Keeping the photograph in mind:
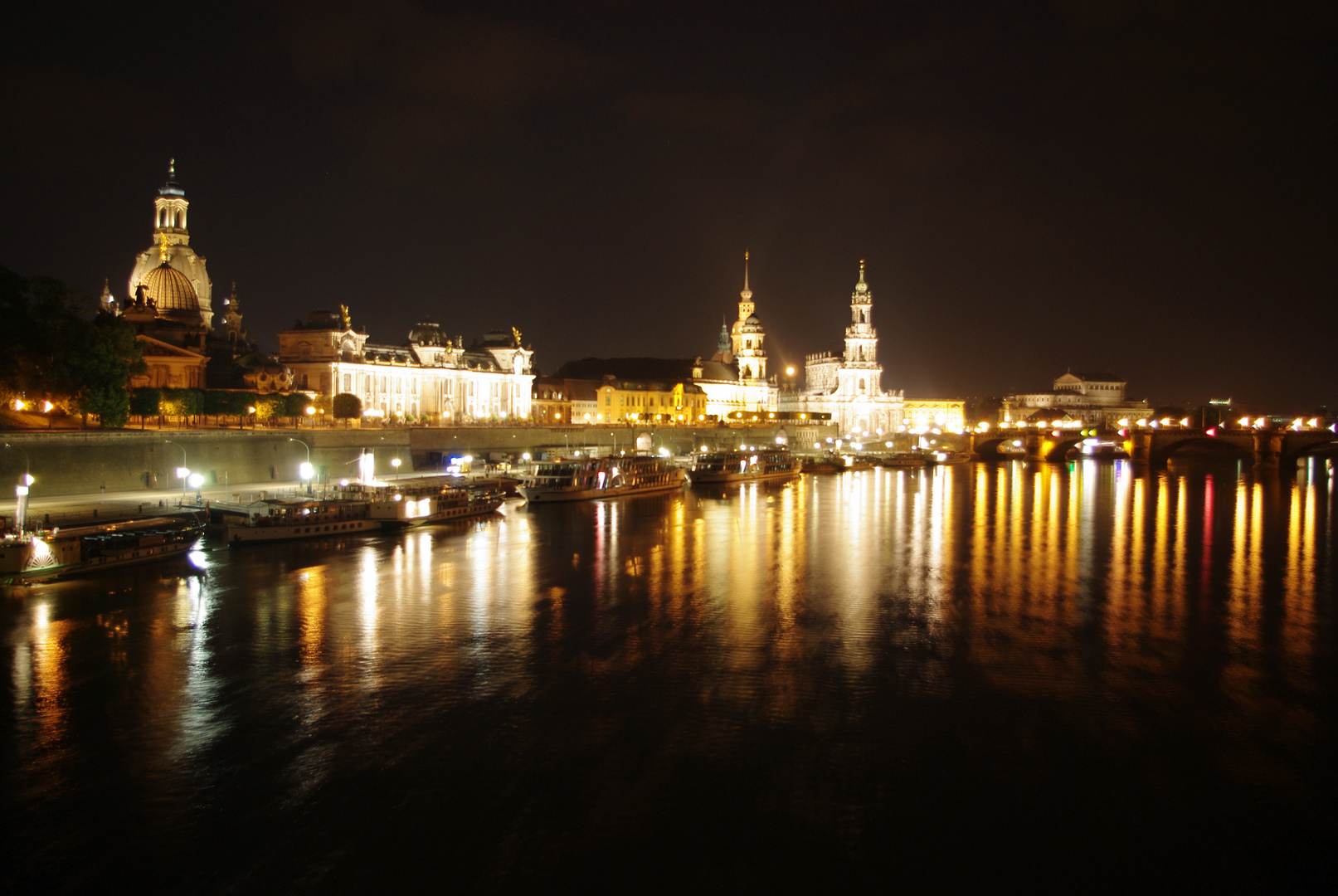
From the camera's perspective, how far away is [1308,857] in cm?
1100

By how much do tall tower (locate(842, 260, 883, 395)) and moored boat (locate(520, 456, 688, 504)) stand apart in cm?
8756

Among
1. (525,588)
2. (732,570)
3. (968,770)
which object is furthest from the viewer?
(732,570)

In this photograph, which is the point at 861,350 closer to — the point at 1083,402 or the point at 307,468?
the point at 1083,402

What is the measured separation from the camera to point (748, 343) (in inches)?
5822

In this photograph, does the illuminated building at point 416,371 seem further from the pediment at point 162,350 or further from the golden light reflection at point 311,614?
the golden light reflection at point 311,614

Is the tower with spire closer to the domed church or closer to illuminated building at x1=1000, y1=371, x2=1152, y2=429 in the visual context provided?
illuminated building at x1=1000, y1=371, x2=1152, y2=429

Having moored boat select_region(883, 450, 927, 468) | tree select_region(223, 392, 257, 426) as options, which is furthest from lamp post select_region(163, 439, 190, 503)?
moored boat select_region(883, 450, 927, 468)

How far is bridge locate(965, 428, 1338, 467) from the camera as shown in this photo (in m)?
82.3

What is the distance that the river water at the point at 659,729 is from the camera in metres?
10.9

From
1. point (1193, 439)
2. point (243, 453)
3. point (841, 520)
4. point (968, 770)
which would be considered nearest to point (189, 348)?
point (243, 453)

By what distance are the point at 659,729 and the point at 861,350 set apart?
133961 millimetres

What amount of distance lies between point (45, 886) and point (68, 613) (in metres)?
12.5

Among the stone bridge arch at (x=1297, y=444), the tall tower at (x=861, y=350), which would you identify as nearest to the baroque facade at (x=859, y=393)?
the tall tower at (x=861, y=350)

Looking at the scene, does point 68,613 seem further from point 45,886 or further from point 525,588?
point 45,886
